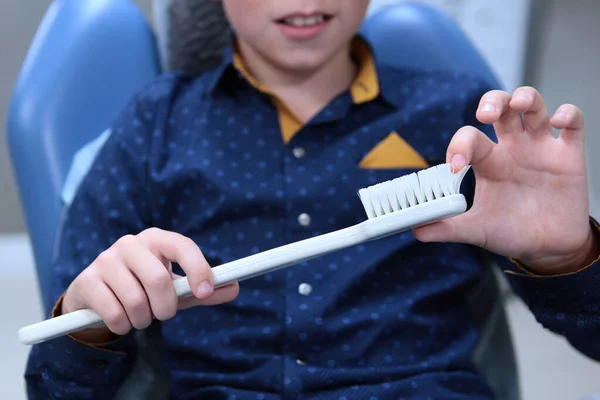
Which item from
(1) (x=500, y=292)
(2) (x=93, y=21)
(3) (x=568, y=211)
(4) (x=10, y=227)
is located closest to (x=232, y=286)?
(3) (x=568, y=211)

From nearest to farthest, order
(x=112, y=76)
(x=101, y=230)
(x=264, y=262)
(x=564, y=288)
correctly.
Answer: (x=264, y=262) < (x=564, y=288) < (x=101, y=230) < (x=112, y=76)

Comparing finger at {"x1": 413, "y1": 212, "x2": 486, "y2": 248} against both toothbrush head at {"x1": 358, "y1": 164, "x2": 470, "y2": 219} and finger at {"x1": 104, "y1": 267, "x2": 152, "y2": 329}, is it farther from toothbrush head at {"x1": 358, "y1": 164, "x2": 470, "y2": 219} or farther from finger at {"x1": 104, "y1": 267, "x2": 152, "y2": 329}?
finger at {"x1": 104, "y1": 267, "x2": 152, "y2": 329}

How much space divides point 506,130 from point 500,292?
0.86 ft

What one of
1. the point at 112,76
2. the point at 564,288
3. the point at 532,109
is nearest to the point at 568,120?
the point at 532,109

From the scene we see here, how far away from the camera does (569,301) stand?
1.83 ft

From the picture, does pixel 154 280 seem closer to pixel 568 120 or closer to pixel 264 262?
pixel 264 262

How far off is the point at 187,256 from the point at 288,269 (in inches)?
6.9

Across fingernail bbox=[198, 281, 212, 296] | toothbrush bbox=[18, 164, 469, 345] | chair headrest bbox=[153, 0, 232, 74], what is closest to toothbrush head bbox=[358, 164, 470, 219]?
toothbrush bbox=[18, 164, 469, 345]

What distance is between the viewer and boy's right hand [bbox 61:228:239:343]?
464mm

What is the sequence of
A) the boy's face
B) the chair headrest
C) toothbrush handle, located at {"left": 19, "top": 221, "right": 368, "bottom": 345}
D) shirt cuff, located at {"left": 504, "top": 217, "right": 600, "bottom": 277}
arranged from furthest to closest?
the chair headrest
the boy's face
shirt cuff, located at {"left": 504, "top": 217, "right": 600, "bottom": 277}
toothbrush handle, located at {"left": 19, "top": 221, "right": 368, "bottom": 345}

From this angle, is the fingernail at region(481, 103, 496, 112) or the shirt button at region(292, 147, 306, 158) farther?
the shirt button at region(292, 147, 306, 158)

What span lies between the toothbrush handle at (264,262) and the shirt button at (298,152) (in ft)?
0.73

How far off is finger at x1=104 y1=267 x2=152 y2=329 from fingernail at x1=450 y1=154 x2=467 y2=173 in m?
0.20

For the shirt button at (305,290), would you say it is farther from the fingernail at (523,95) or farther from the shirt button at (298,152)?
the fingernail at (523,95)
